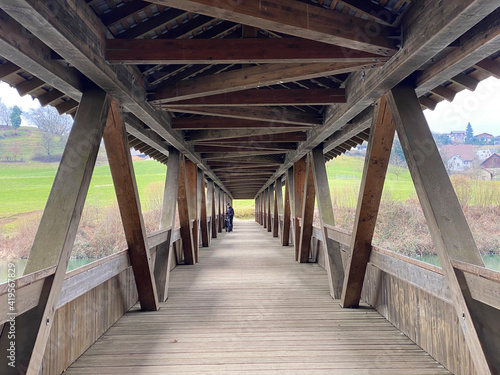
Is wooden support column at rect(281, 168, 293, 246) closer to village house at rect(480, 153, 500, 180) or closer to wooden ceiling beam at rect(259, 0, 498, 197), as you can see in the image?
wooden ceiling beam at rect(259, 0, 498, 197)

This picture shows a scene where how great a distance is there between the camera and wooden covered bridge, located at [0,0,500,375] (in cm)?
184

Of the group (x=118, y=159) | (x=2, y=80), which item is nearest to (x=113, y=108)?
(x=118, y=159)

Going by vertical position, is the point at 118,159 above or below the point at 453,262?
above

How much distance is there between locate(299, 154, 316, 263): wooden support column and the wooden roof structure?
234cm

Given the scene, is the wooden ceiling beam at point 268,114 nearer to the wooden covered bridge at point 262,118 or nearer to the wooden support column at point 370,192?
the wooden covered bridge at point 262,118

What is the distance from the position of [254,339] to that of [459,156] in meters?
2.65

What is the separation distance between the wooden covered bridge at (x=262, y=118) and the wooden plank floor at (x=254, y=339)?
0.02 meters

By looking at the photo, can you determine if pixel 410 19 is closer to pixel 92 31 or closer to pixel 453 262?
pixel 453 262

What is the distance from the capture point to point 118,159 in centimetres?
325

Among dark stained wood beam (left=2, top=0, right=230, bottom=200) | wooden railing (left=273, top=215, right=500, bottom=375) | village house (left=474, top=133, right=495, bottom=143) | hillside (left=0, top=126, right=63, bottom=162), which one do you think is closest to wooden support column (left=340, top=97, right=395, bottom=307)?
wooden railing (left=273, top=215, right=500, bottom=375)

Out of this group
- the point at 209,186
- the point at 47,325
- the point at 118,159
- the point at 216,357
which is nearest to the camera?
the point at 47,325

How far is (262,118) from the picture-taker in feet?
14.6

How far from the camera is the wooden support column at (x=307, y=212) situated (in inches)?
240

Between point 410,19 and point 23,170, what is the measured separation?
11.0 feet
